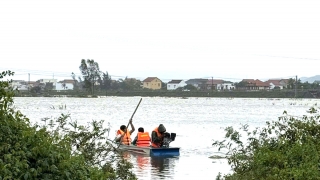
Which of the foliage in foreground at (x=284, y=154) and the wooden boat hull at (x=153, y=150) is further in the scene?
the wooden boat hull at (x=153, y=150)

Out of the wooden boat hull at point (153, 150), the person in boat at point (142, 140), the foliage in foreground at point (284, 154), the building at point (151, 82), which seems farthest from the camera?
the building at point (151, 82)

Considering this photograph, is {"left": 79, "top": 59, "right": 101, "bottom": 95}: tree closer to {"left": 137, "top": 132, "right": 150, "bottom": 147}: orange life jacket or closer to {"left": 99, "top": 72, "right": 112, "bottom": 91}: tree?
{"left": 99, "top": 72, "right": 112, "bottom": 91}: tree

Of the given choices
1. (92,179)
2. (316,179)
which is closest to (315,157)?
(316,179)

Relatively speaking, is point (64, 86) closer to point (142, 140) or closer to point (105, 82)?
point (105, 82)

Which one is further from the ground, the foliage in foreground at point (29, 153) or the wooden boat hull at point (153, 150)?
the foliage in foreground at point (29, 153)

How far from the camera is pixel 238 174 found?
1252cm

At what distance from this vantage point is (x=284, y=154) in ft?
39.5

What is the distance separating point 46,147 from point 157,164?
56.0ft

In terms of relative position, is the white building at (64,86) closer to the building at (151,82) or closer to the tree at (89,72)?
the building at (151,82)

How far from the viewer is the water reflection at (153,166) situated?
2214cm

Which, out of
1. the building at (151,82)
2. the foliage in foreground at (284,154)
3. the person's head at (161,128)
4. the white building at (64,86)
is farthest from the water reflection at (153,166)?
the building at (151,82)

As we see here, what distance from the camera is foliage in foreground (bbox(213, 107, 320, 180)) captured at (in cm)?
1091

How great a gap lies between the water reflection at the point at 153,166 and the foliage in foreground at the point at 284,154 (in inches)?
340

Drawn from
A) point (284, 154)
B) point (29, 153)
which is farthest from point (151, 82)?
point (29, 153)
